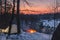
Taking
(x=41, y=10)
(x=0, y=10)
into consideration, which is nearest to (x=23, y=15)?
(x=41, y=10)

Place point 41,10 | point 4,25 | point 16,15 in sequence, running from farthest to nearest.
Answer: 1. point 41,10
2. point 4,25
3. point 16,15

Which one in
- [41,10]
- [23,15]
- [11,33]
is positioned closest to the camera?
[11,33]

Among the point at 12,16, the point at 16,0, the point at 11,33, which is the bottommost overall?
the point at 11,33

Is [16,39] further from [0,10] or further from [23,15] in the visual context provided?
[23,15]

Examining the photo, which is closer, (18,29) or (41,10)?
(18,29)

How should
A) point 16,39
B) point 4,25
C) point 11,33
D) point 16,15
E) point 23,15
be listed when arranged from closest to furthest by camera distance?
point 16,39, point 11,33, point 16,15, point 4,25, point 23,15

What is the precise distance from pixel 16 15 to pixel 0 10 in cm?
162

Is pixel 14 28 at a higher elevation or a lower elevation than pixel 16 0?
lower

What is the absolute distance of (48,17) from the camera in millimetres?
18828

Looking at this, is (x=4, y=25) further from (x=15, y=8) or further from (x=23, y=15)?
(x=23, y=15)

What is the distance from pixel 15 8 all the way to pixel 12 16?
1.83ft

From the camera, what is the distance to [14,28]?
14.1m

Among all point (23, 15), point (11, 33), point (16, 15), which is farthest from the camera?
point (23, 15)

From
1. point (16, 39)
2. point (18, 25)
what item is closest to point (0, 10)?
point (18, 25)
